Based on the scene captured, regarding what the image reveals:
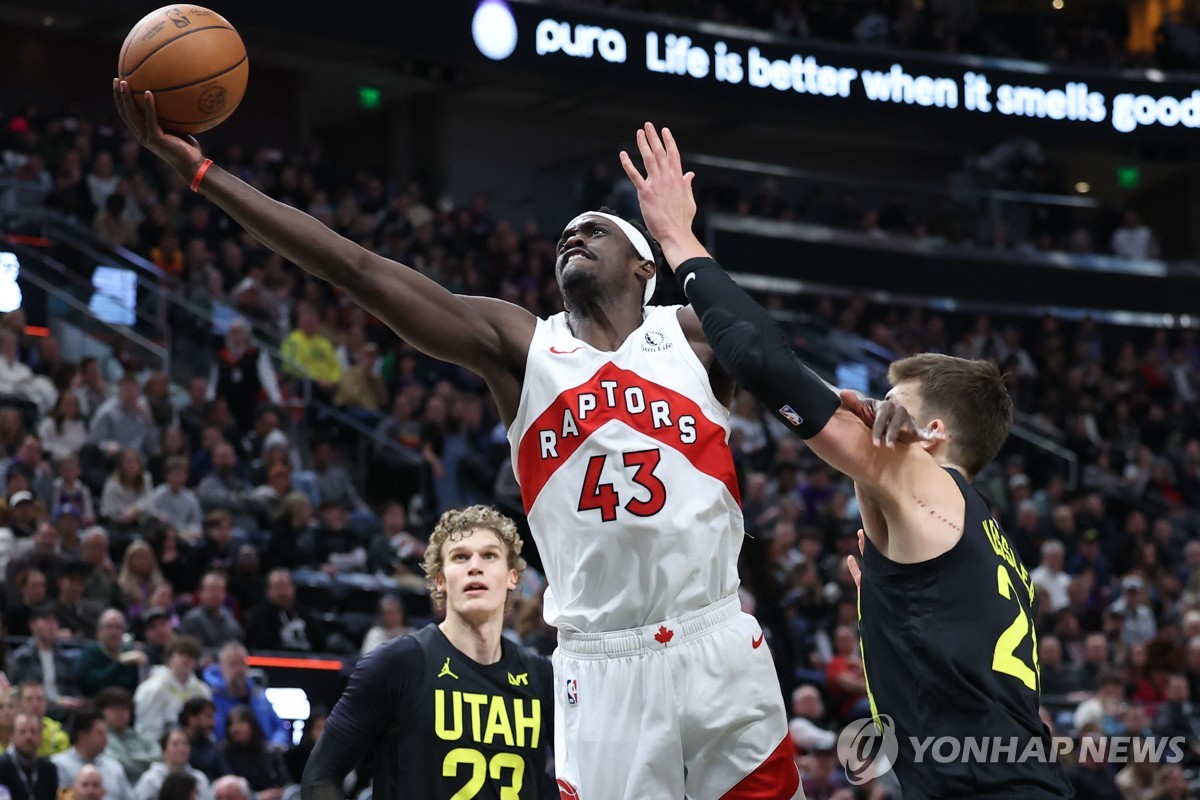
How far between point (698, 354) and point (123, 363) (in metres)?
10.8

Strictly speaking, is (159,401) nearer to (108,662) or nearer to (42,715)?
(108,662)

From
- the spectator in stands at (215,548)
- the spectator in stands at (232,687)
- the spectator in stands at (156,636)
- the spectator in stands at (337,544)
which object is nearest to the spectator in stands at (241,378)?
the spectator in stands at (337,544)

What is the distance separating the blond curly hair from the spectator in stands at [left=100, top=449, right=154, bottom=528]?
23.7 feet

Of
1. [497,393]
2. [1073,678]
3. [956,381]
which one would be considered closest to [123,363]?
[1073,678]

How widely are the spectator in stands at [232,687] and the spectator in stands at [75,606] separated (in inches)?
34.7

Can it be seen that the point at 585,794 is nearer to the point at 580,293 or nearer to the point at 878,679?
the point at 878,679

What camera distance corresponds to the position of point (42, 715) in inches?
372

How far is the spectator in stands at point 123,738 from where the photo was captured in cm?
969

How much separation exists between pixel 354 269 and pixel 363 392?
11.8 metres

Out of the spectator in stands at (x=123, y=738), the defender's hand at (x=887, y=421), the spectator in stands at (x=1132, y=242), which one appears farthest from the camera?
the spectator in stands at (x=1132, y=242)

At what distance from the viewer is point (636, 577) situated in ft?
15.4

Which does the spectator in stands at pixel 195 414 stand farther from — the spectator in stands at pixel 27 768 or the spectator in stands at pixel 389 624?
the spectator in stands at pixel 27 768

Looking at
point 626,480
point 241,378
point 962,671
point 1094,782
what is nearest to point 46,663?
point 241,378

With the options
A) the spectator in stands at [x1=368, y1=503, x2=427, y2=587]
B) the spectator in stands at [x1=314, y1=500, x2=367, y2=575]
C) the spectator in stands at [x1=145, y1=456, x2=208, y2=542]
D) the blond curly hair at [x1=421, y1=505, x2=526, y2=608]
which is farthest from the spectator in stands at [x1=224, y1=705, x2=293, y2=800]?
the blond curly hair at [x1=421, y1=505, x2=526, y2=608]
